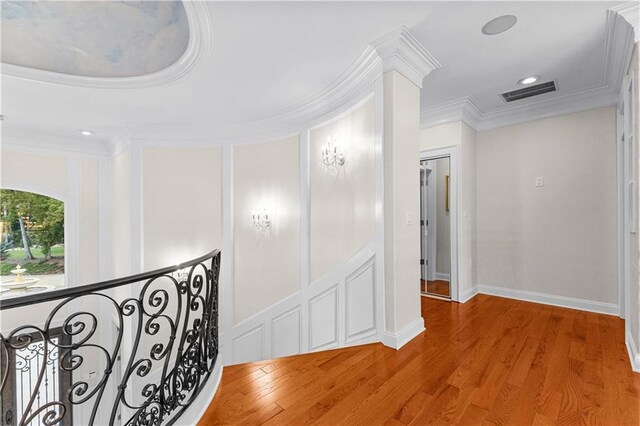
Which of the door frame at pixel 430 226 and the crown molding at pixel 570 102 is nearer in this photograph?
the crown molding at pixel 570 102

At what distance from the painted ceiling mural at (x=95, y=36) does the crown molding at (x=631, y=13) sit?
3.10 meters

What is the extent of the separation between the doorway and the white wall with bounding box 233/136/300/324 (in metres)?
1.86

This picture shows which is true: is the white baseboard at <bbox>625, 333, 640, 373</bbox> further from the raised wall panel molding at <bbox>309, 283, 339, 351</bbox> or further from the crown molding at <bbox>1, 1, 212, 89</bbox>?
the crown molding at <bbox>1, 1, 212, 89</bbox>

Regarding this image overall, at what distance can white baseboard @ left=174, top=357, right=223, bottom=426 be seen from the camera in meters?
1.73

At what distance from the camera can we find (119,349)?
310 centimetres

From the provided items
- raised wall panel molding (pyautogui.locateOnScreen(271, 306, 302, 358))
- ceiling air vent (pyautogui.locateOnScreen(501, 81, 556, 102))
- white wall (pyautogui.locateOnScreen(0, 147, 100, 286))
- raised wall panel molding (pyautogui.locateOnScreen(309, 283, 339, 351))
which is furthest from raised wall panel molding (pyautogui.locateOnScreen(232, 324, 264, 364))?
ceiling air vent (pyautogui.locateOnScreen(501, 81, 556, 102))

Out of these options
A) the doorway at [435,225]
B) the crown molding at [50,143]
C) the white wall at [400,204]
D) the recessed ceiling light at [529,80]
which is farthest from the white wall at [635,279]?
the crown molding at [50,143]

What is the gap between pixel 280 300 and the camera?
4.19 meters

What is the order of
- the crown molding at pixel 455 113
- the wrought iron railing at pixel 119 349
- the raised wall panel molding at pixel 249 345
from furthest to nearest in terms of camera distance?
the raised wall panel molding at pixel 249 345
the crown molding at pixel 455 113
the wrought iron railing at pixel 119 349

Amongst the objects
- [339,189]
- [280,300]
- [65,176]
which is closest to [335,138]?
[339,189]

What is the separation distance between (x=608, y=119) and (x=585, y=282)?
1.81 metres

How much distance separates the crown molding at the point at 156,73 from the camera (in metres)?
2.41

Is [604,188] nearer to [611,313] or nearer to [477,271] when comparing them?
[611,313]

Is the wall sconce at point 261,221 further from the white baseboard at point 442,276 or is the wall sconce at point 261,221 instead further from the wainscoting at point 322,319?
the white baseboard at point 442,276
